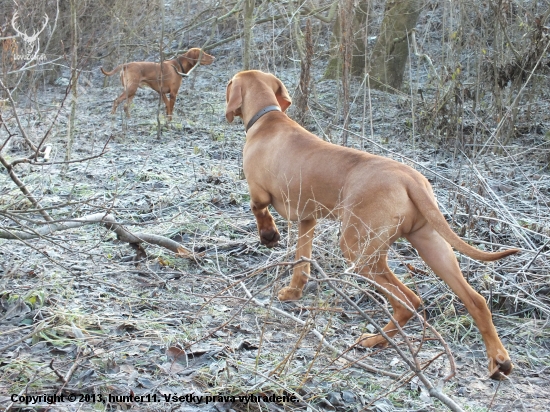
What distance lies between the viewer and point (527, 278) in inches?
176

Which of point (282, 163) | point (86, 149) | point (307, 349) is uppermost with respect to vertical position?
point (282, 163)

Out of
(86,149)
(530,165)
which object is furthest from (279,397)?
(86,149)

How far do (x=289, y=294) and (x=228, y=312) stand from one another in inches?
23.4

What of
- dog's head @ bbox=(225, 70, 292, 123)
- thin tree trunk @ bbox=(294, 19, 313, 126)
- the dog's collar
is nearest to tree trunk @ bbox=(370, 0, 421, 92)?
thin tree trunk @ bbox=(294, 19, 313, 126)

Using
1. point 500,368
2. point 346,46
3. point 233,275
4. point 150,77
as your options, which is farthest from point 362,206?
point 150,77

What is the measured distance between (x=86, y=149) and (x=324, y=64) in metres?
6.59

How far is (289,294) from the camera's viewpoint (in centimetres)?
451

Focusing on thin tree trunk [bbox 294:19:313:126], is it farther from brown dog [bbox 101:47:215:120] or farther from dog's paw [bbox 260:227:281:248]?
brown dog [bbox 101:47:215:120]

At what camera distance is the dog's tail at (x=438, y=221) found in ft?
10.9

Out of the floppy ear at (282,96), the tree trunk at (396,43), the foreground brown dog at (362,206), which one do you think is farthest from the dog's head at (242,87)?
the tree trunk at (396,43)

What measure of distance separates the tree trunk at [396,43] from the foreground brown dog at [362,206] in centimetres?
646

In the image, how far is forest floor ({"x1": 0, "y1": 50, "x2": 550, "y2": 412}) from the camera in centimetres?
304

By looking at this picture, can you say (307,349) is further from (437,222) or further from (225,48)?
(225,48)

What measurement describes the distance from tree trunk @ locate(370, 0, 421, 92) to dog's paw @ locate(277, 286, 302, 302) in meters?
6.85
